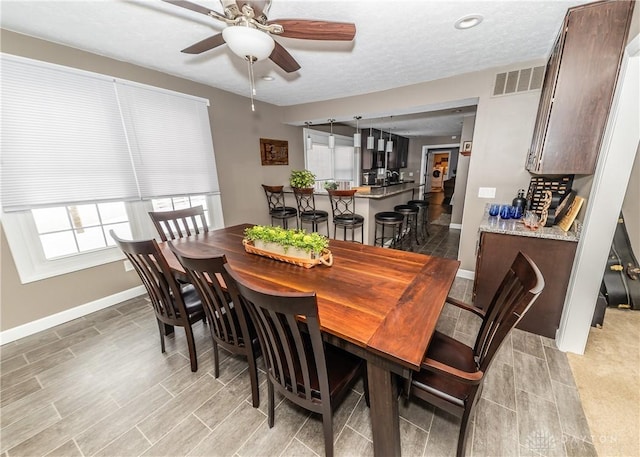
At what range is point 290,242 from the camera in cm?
171

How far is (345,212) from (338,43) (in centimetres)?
229

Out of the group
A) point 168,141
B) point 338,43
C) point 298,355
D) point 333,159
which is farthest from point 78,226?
point 333,159

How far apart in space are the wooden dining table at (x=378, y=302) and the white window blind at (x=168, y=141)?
60.5 inches

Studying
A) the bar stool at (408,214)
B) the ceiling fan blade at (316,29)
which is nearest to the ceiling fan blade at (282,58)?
the ceiling fan blade at (316,29)

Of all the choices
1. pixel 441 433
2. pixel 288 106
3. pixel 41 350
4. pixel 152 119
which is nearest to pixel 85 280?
pixel 41 350

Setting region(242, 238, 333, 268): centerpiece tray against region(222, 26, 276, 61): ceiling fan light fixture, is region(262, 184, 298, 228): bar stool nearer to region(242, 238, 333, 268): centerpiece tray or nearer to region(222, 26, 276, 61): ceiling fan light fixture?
region(242, 238, 333, 268): centerpiece tray

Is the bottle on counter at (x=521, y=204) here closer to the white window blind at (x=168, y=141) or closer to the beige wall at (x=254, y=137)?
the beige wall at (x=254, y=137)

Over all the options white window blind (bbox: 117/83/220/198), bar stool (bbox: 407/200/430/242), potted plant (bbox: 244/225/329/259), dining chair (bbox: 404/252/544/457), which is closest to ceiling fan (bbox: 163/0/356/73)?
potted plant (bbox: 244/225/329/259)

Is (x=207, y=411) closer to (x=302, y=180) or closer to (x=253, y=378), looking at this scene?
(x=253, y=378)

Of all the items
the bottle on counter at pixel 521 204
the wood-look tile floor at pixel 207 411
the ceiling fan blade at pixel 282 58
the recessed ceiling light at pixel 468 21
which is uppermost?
the recessed ceiling light at pixel 468 21

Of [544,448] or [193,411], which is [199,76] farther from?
[544,448]

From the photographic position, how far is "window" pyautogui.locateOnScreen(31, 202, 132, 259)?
2.35 metres

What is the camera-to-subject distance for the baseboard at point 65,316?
2209 mm

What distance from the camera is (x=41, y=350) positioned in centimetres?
210
